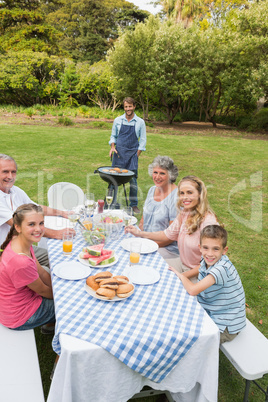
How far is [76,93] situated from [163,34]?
267 inches

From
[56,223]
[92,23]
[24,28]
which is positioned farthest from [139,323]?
[92,23]

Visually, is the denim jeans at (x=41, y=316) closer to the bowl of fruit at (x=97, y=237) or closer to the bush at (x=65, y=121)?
the bowl of fruit at (x=97, y=237)

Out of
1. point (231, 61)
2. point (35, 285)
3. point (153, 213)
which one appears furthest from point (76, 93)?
point (35, 285)

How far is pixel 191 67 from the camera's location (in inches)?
627

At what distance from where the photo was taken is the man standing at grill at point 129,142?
21.2ft

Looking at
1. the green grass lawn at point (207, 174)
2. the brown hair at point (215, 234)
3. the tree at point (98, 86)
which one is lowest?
the green grass lawn at point (207, 174)

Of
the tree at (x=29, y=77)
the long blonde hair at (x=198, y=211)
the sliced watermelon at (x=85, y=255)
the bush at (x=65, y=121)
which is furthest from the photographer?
the tree at (x=29, y=77)

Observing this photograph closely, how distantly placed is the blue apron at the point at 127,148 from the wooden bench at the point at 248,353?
15.5 ft

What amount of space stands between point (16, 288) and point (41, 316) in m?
0.33

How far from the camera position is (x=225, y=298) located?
2287mm

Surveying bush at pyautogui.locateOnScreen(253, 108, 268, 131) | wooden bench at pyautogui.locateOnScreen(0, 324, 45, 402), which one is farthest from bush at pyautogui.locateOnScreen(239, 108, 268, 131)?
wooden bench at pyautogui.locateOnScreen(0, 324, 45, 402)

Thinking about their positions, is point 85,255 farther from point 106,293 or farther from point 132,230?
point 132,230

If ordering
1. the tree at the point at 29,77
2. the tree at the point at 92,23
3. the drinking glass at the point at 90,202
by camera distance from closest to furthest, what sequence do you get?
1. the drinking glass at the point at 90,202
2. the tree at the point at 29,77
3. the tree at the point at 92,23

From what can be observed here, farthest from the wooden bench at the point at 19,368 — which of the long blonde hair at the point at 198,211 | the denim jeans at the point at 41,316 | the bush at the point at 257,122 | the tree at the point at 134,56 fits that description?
the bush at the point at 257,122
